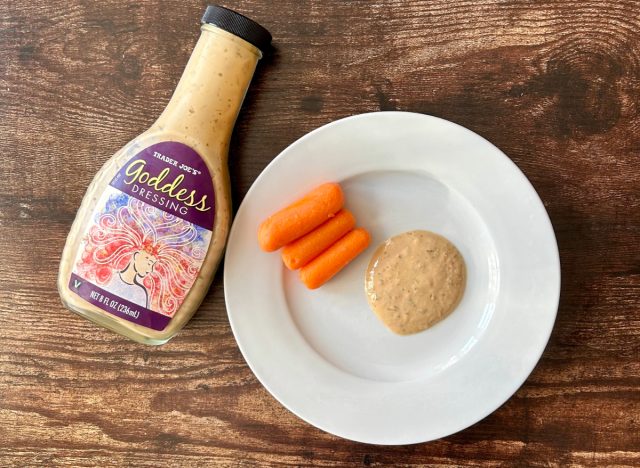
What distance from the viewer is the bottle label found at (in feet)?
2.73

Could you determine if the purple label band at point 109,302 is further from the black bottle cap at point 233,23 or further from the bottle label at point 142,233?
the black bottle cap at point 233,23

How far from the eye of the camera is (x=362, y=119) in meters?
0.86

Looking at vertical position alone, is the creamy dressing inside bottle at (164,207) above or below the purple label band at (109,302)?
above

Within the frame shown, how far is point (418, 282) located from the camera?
91 cm

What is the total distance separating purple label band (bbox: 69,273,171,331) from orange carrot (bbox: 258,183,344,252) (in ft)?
0.76

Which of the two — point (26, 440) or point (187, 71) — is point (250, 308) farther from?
point (26, 440)

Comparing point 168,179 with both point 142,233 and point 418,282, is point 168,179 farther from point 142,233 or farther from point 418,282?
point 418,282

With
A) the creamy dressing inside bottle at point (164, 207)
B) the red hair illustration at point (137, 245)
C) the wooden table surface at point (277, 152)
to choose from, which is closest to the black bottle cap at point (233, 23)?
the creamy dressing inside bottle at point (164, 207)

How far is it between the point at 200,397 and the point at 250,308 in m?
0.22

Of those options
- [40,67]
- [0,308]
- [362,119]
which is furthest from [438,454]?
[40,67]

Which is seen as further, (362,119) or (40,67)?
(40,67)

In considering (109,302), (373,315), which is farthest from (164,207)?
(373,315)

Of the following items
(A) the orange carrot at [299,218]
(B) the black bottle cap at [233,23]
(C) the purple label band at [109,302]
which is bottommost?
(C) the purple label band at [109,302]

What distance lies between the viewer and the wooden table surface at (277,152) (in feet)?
3.03
